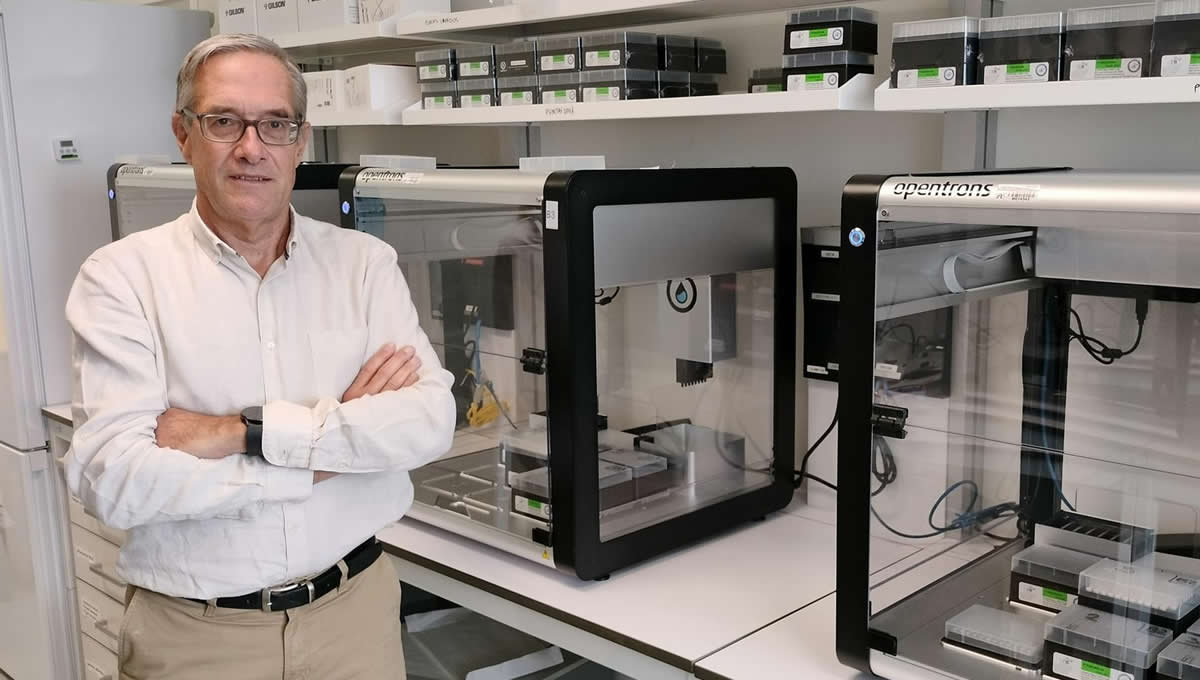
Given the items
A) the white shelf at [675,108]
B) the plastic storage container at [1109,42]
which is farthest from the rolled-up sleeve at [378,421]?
the plastic storage container at [1109,42]

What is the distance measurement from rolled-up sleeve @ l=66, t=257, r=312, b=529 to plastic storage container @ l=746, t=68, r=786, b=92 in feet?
3.38

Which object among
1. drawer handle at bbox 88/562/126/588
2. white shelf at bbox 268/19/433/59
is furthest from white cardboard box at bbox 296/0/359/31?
drawer handle at bbox 88/562/126/588

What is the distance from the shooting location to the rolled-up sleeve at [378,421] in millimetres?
1494

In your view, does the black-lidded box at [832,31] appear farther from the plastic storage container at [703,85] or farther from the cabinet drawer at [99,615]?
the cabinet drawer at [99,615]

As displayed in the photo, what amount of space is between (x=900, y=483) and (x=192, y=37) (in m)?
2.78

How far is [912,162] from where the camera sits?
6.68 feet

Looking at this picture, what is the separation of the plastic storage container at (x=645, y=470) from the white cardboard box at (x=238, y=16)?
176 centimetres

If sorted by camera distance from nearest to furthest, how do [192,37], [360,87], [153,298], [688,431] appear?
1. [153,298]
2. [688,431]
3. [360,87]
4. [192,37]

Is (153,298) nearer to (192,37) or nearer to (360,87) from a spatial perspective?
(360,87)

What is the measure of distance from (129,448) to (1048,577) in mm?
1241

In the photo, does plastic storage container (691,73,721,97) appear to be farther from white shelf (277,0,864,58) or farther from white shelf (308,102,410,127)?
white shelf (308,102,410,127)

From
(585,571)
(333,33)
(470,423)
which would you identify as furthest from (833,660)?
(333,33)

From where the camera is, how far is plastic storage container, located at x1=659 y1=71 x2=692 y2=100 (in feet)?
6.88

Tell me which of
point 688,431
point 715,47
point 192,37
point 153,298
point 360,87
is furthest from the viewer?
point 192,37
